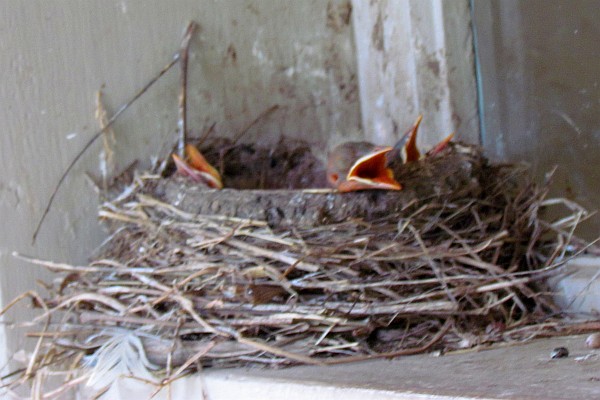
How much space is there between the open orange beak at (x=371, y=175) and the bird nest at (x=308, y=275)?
0.02 m

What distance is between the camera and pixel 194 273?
1.09 metres

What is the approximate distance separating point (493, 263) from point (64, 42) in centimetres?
82

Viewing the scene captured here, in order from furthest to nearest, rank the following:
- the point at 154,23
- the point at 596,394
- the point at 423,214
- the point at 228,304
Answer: the point at 154,23
the point at 423,214
the point at 228,304
the point at 596,394

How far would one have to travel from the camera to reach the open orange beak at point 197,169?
133 centimetres

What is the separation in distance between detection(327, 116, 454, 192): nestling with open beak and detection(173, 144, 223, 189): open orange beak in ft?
0.68

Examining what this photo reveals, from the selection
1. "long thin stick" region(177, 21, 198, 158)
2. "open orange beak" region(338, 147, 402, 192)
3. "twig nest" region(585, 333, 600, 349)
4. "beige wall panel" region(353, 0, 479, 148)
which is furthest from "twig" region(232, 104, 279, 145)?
"twig nest" region(585, 333, 600, 349)

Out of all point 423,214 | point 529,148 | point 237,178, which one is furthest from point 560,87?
point 237,178

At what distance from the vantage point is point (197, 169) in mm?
1384

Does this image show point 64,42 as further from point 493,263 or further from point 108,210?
point 493,263

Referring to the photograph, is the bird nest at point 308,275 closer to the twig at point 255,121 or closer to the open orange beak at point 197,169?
the open orange beak at point 197,169

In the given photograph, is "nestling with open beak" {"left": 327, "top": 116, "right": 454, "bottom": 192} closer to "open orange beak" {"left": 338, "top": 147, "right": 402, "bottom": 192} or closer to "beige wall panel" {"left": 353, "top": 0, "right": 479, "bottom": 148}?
"open orange beak" {"left": 338, "top": 147, "right": 402, "bottom": 192}

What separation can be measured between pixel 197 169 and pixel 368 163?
346mm

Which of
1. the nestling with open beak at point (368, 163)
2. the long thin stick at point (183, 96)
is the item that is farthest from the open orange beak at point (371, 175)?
the long thin stick at point (183, 96)

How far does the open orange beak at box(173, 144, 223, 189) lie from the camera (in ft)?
4.35
